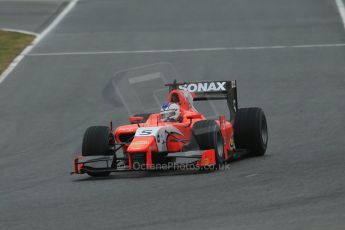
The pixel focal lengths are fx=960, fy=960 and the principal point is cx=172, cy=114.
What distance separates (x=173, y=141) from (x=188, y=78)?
10434 millimetres

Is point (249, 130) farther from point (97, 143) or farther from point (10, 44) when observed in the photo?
point (10, 44)

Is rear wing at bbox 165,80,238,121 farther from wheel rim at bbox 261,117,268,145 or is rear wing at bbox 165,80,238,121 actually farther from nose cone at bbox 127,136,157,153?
nose cone at bbox 127,136,157,153

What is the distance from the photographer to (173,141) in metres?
14.0

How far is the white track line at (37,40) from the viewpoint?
84.8 ft

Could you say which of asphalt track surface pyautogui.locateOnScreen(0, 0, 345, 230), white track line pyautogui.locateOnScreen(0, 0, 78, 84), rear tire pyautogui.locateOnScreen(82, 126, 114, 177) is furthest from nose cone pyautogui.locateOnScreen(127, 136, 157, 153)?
white track line pyautogui.locateOnScreen(0, 0, 78, 84)

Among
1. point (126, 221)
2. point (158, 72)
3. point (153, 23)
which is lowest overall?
point (126, 221)

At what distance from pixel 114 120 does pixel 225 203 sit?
31.5 feet

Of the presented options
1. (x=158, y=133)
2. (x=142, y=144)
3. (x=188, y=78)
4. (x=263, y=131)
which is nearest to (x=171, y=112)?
(x=158, y=133)

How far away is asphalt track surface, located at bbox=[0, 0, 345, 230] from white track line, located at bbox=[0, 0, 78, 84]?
0.97 feet

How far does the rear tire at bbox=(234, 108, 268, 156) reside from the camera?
49.7ft

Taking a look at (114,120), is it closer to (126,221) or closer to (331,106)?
(331,106)

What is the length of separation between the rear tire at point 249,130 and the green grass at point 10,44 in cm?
1218

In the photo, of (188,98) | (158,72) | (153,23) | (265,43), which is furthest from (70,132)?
(153,23)

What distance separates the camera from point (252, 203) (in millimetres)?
10617
